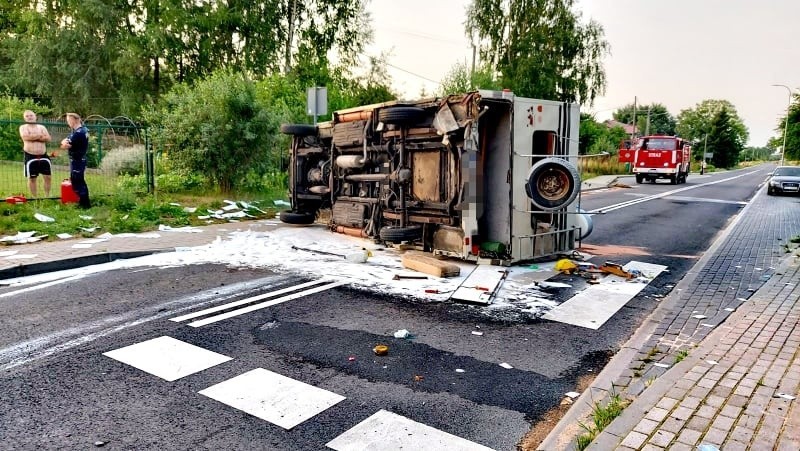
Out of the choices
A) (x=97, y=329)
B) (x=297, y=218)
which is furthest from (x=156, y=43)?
(x=97, y=329)

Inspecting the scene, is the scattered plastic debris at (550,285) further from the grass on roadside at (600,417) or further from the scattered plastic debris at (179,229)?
the scattered plastic debris at (179,229)

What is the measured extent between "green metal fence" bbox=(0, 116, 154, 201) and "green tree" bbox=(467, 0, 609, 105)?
26153 mm

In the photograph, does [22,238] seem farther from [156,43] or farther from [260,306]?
[156,43]

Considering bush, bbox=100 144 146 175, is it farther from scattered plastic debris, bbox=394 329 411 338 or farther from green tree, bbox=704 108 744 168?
green tree, bbox=704 108 744 168

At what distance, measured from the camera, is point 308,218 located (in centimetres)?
1205

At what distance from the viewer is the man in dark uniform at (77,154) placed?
11453 millimetres

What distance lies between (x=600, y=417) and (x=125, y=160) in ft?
54.0

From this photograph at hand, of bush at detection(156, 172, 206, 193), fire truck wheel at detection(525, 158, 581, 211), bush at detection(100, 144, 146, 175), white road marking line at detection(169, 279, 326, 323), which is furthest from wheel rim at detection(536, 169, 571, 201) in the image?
bush at detection(100, 144, 146, 175)

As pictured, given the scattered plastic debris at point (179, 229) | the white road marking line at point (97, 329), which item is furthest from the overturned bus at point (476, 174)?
the scattered plastic debris at point (179, 229)

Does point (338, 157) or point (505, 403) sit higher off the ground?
point (338, 157)

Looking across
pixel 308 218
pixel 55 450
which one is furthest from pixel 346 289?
pixel 308 218

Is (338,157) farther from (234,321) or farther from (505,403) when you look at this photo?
(505,403)

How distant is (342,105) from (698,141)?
8769cm

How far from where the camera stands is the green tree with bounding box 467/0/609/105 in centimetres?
3566
